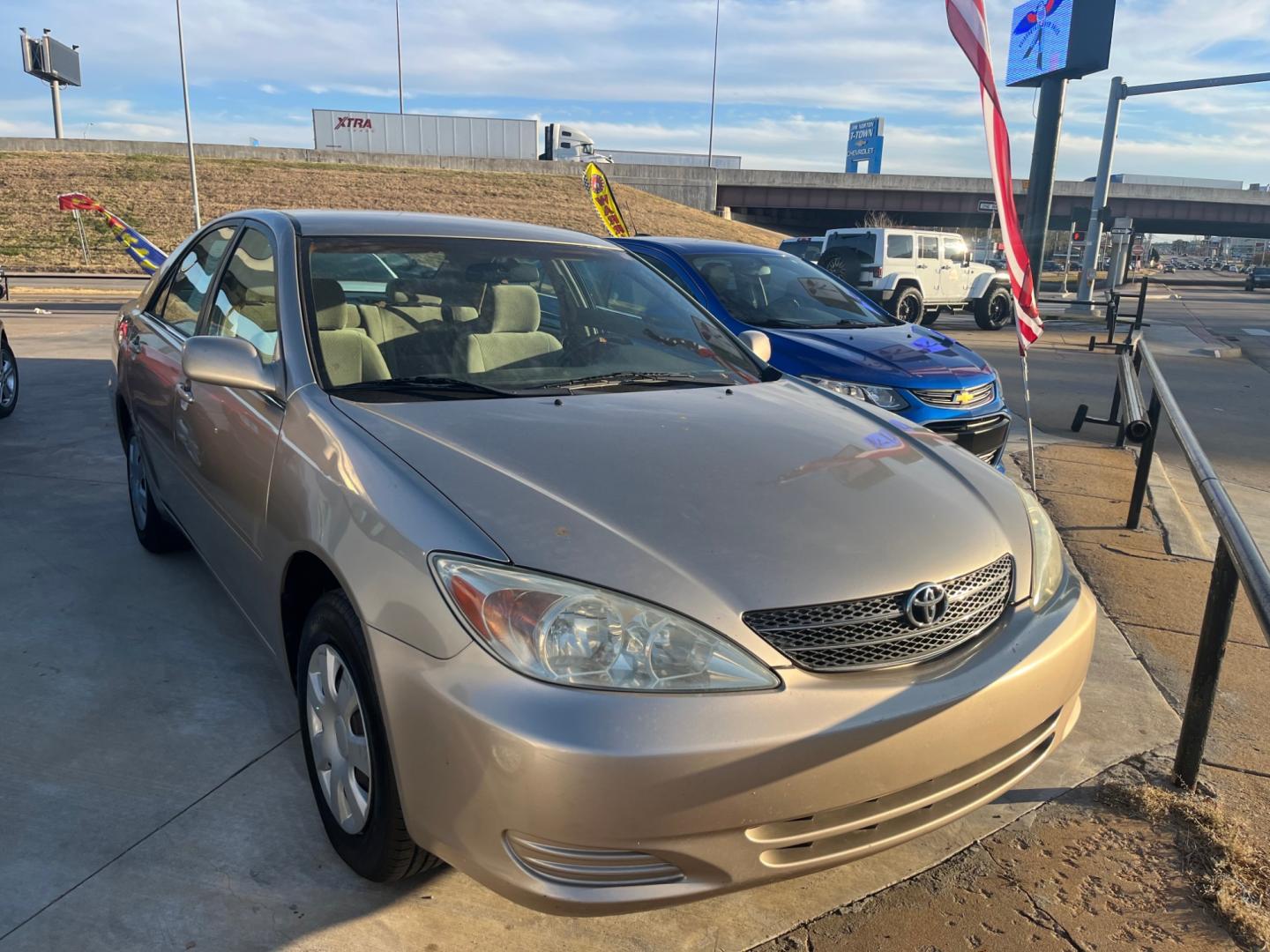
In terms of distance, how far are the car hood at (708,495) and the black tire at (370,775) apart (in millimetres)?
401

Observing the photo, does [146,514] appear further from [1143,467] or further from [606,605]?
[1143,467]

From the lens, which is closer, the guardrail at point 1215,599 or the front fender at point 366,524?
the front fender at point 366,524

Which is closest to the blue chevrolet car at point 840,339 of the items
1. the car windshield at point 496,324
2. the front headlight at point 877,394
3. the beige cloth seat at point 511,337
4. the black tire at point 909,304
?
the front headlight at point 877,394

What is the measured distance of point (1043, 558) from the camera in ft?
8.33

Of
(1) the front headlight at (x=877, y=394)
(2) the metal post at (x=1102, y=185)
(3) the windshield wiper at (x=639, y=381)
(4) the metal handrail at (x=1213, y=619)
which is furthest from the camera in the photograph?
(2) the metal post at (x=1102, y=185)

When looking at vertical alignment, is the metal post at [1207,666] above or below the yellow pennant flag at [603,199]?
below

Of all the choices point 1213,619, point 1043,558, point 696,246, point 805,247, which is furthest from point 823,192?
point 1043,558

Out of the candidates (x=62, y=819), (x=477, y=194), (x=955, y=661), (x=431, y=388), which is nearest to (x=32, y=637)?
(x=62, y=819)

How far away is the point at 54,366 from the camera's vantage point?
1004 cm

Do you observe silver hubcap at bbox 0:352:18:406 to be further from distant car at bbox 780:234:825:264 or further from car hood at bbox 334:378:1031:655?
distant car at bbox 780:234:825:264

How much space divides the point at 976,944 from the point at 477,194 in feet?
166

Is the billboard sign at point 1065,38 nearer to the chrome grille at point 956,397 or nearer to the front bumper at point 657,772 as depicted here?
the chrome grille at point 956,397

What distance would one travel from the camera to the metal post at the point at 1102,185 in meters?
23.5

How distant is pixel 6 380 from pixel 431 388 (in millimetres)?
6009
